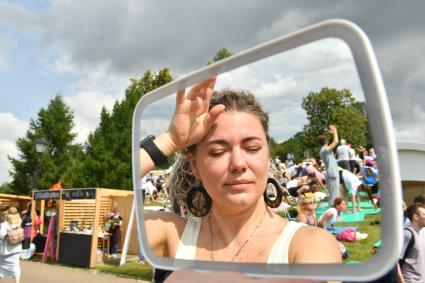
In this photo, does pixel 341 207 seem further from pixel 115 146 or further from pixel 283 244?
pixel 115 146

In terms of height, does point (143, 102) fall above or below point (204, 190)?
above

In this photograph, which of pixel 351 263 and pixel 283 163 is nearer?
pixel 351 263

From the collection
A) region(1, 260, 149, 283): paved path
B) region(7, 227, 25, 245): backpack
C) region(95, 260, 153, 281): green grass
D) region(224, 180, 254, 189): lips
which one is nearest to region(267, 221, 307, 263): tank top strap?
region(224, 180, 254, 189): lips

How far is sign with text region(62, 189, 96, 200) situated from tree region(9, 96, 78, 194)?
2553 cm

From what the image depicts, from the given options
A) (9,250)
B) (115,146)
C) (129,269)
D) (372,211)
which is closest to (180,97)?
(372,211)

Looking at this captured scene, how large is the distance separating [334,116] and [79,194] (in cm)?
1315

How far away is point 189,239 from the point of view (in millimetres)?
1038

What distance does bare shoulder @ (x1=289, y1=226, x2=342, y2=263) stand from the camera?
79 cm

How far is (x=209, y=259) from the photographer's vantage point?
3.14ft

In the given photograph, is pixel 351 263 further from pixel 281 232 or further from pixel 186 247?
pixel 186 247

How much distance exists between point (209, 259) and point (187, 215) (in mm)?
165

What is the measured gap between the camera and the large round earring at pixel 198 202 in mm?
1050

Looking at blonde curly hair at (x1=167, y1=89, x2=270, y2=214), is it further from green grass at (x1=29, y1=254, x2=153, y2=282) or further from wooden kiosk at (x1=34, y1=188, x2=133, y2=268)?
wooden kiosk at (x1=34, y1=188, x2=133, y2=268)

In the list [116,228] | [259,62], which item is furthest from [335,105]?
[116,228]
